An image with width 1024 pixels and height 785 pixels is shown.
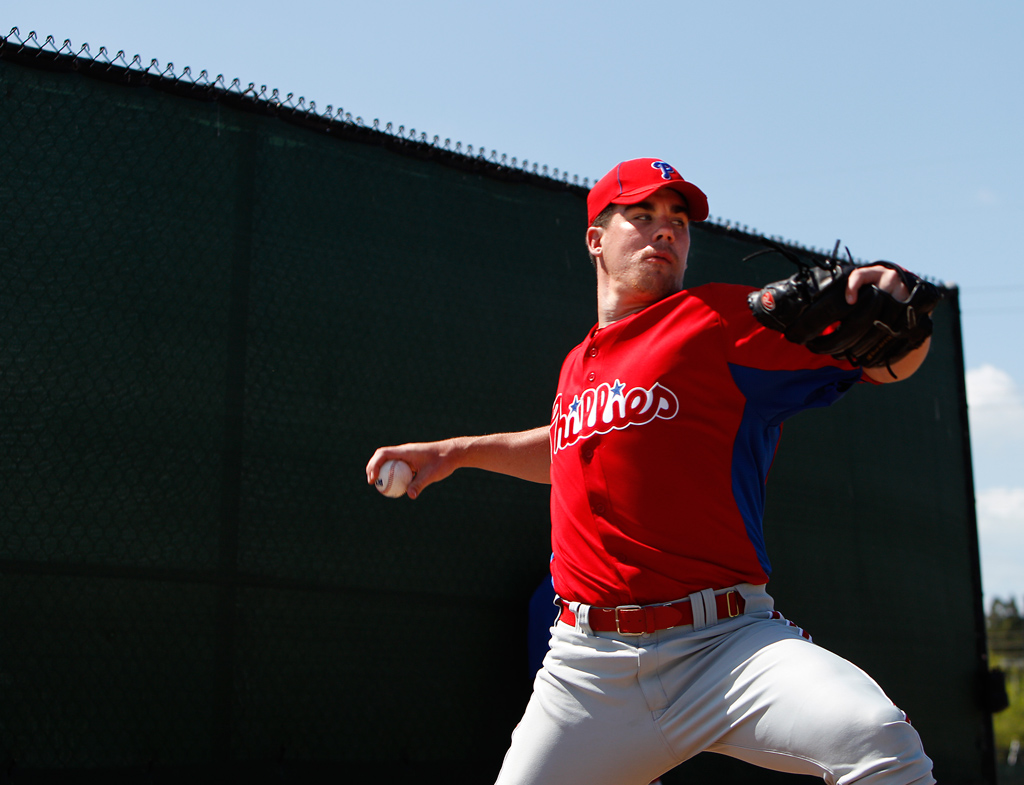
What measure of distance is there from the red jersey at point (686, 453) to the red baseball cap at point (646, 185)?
39 cm

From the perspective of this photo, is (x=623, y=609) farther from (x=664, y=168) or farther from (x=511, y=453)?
(x=664, y=168)

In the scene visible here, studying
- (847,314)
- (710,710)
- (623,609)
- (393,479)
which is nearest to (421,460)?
(393,479)

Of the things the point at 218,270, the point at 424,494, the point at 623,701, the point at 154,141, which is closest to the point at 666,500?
the point at 623,701

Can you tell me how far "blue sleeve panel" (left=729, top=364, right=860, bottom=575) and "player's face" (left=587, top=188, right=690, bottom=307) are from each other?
46 cm

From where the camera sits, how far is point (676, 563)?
240 centimetres

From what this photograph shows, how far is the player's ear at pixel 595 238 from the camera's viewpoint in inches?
122

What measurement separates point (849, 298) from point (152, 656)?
3019 millimetres

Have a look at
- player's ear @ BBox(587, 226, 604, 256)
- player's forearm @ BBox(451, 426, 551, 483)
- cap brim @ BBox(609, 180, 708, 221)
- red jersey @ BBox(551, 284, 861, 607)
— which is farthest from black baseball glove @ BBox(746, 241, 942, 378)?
player's forearm @ BBox(451, 426, 551, 483)

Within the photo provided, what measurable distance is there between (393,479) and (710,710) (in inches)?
42.0

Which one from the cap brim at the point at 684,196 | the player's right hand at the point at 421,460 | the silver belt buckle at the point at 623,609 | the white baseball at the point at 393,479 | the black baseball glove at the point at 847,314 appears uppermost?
the cap brim at the point at 684,196

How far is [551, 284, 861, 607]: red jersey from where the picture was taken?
7.86 ft

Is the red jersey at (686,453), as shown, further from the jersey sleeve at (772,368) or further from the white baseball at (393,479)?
the white baseball at (393,479)

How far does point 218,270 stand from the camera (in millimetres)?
4262

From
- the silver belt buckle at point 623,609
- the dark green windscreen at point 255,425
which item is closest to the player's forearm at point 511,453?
the silver belt buckle at point 623,609
